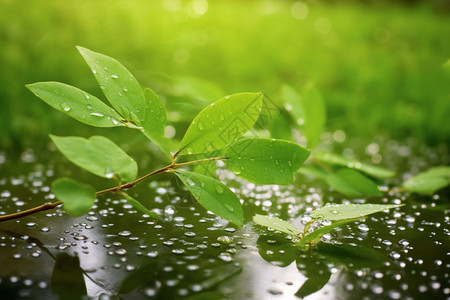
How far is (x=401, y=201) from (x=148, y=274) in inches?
21.1

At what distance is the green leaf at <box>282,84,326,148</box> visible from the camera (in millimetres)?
911

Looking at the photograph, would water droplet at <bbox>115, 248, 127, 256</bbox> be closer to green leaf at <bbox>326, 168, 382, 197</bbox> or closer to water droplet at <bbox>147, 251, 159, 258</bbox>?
water droplet at <bbox>147, 251, 159, 258</bbox>

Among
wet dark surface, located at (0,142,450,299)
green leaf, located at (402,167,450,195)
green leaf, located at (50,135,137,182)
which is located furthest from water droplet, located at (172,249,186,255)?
green leaf, located at (402,167,450,195)

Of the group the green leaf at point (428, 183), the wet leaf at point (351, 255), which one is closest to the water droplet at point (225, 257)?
the wet leaf at point (351, 255)

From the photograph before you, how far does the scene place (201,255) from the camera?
0.56 m

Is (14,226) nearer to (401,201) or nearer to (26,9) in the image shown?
(401,201)

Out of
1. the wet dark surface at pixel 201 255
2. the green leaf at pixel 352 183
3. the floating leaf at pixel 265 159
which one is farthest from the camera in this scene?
the green leaf at pixel 352 183

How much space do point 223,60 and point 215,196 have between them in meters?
2.04

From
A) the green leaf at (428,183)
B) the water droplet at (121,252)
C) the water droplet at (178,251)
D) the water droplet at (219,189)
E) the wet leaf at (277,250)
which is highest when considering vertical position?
the water droplet at (219,189)

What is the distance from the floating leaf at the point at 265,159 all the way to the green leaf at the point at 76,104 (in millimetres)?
156

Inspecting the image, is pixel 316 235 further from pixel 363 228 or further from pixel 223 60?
pixel 223 60

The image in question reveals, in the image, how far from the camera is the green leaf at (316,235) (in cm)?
55

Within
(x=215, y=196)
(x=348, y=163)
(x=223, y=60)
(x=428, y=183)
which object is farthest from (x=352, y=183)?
(x=223, y=60)

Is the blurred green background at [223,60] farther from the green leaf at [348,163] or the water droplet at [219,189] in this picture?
the water droplet at [219,189]
